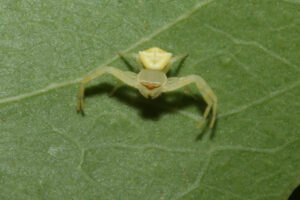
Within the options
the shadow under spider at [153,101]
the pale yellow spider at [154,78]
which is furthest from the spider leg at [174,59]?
the shadow under spider at [153,101]

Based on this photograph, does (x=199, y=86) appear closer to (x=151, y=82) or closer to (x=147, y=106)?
(x=151, y=82)

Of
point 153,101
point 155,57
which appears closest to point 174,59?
point 155,57

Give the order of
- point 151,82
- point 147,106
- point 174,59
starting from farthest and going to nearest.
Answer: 1. point 147,106
2. point 174,59
3. point 151,82

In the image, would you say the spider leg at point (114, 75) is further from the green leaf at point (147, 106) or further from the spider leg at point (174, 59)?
the spider leg at point (174, 59)

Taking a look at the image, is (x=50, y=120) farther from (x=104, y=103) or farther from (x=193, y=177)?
(x=193, y=177)

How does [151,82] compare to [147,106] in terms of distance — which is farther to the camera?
[147,106]

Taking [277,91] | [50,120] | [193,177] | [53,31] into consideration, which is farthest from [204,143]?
[53,31]

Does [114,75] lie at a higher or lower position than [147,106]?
higher
